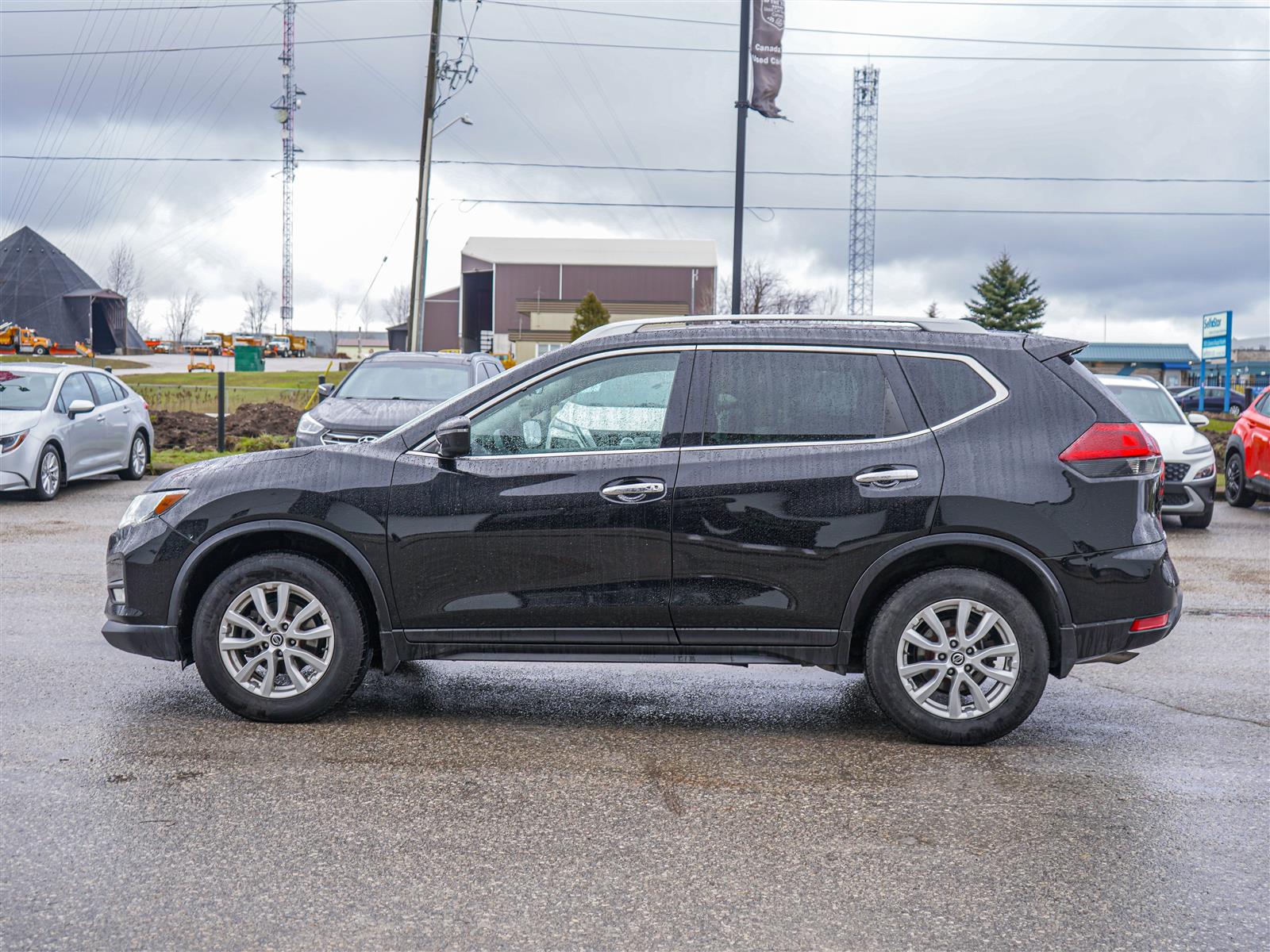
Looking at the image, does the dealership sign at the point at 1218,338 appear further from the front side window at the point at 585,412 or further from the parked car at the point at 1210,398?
the front side window at the point at 585,412

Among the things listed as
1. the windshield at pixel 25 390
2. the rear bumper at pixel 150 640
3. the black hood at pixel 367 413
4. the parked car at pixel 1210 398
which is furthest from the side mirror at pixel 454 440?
the parked car at pixel 1210 398

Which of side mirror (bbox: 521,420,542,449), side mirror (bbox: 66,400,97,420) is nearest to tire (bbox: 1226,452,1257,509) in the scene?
side mirror (bbox: 521,420,542,449)

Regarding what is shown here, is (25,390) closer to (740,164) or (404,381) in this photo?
(404,381)

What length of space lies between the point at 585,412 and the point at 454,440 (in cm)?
58

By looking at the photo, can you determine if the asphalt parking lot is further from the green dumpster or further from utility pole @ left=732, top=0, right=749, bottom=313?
the green dumpster

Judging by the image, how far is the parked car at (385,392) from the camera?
12.7 meters

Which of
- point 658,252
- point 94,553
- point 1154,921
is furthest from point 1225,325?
point 658,252

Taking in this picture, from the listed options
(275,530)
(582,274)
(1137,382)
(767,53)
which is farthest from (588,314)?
(275,530)

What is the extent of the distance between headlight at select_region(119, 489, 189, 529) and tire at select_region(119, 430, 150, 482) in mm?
11421

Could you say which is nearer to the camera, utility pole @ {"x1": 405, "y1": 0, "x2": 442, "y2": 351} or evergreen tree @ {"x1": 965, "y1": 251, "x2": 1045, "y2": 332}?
utility pole @ {"x1": 405, "y1": 0, "x2": 442, "y2": 351}

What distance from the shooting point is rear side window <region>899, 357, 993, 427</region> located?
16.8ft

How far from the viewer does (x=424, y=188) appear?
1198 inches

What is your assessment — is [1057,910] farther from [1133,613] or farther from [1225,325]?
[1225,325]

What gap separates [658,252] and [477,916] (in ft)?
287
